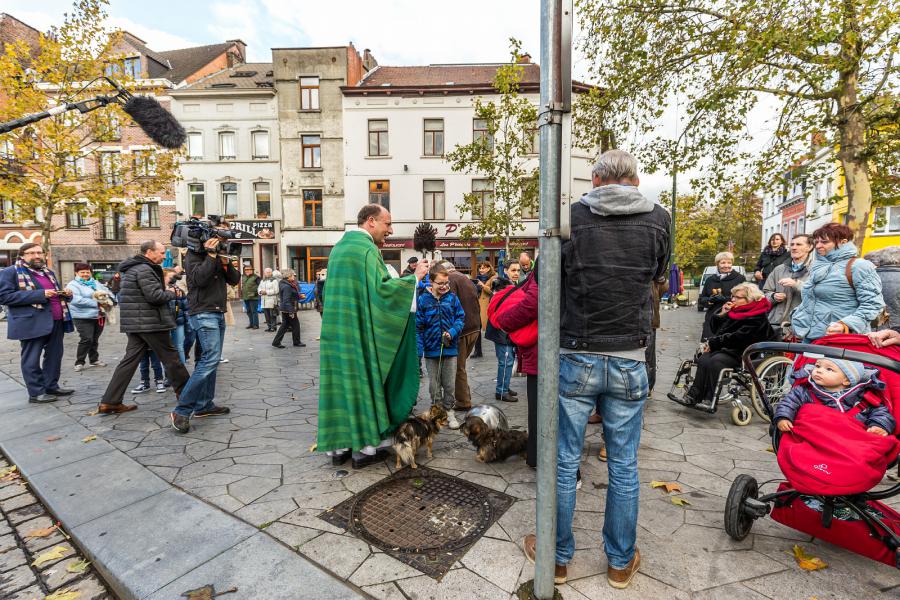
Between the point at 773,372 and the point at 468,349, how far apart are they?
3.72 meters

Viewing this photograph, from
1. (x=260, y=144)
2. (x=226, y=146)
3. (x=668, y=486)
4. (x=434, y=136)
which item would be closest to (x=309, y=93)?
(x=260, y=144)

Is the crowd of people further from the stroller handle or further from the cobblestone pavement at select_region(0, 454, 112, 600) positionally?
the cobblestone pavement at select_region(0, 454, 112, 600)

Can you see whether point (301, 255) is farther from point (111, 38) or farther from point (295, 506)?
point (295, 506)

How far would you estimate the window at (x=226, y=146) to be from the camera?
86.8 feet

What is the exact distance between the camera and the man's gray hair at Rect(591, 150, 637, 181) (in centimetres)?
228

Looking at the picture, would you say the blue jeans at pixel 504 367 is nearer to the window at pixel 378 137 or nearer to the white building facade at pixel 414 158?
the white building facade at pixel 414 158

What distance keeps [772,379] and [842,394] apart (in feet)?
10.9

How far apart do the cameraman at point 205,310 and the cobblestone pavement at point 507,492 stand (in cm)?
37

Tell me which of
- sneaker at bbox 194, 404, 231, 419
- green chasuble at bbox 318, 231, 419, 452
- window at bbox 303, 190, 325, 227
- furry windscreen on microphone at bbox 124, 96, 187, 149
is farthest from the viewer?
window at bbox 303, 190, 325, 227

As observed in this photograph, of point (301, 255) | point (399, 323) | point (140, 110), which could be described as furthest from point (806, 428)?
point (301, 255)

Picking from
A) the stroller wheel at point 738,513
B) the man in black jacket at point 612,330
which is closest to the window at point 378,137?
the man in black jacket at point 612,330

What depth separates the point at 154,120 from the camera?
690cm

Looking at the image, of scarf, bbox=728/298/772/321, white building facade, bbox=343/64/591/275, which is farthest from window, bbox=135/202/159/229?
scarf, bbox=728/298/772/321

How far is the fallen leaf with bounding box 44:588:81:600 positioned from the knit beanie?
4471 millimetres
